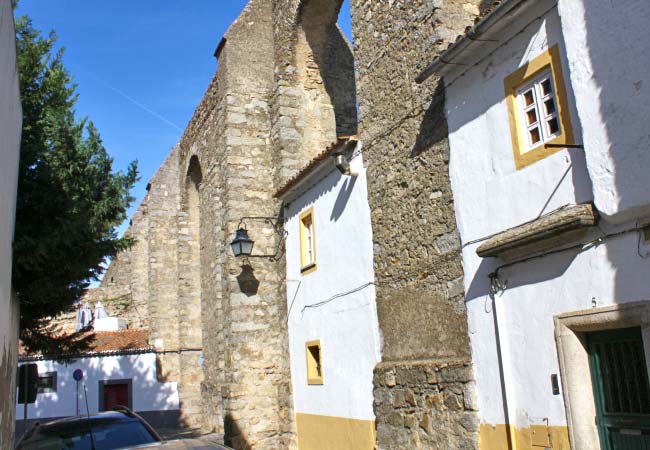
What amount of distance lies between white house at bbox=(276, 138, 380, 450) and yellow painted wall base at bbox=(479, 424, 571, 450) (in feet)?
7.78

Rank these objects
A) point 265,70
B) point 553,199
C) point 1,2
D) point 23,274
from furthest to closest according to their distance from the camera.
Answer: point 265,70, point 23,274, point 1,2, point 553,199

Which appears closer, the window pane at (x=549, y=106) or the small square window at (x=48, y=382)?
the window pane at (x=549, y=106)

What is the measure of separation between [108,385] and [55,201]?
1568cm

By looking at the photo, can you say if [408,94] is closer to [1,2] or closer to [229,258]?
[1,2]

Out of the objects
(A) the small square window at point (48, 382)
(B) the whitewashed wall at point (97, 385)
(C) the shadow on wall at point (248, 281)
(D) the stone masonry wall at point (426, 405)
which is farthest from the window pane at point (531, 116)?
(A) the small square window at point (48, 382)

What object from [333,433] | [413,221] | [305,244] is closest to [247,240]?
[305,244]

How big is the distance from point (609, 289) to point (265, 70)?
10256mm

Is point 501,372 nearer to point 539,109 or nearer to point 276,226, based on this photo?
point 539,109

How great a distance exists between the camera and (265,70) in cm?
1392

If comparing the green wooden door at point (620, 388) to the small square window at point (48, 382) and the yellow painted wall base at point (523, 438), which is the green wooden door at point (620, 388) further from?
the small square window at point (48, 382)

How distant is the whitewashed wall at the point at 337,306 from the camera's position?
8852mm

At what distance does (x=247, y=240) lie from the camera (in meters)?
11.6

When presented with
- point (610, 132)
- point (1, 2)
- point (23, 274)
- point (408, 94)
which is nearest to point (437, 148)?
point (408, 94)

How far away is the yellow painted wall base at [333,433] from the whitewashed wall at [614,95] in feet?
15.9
